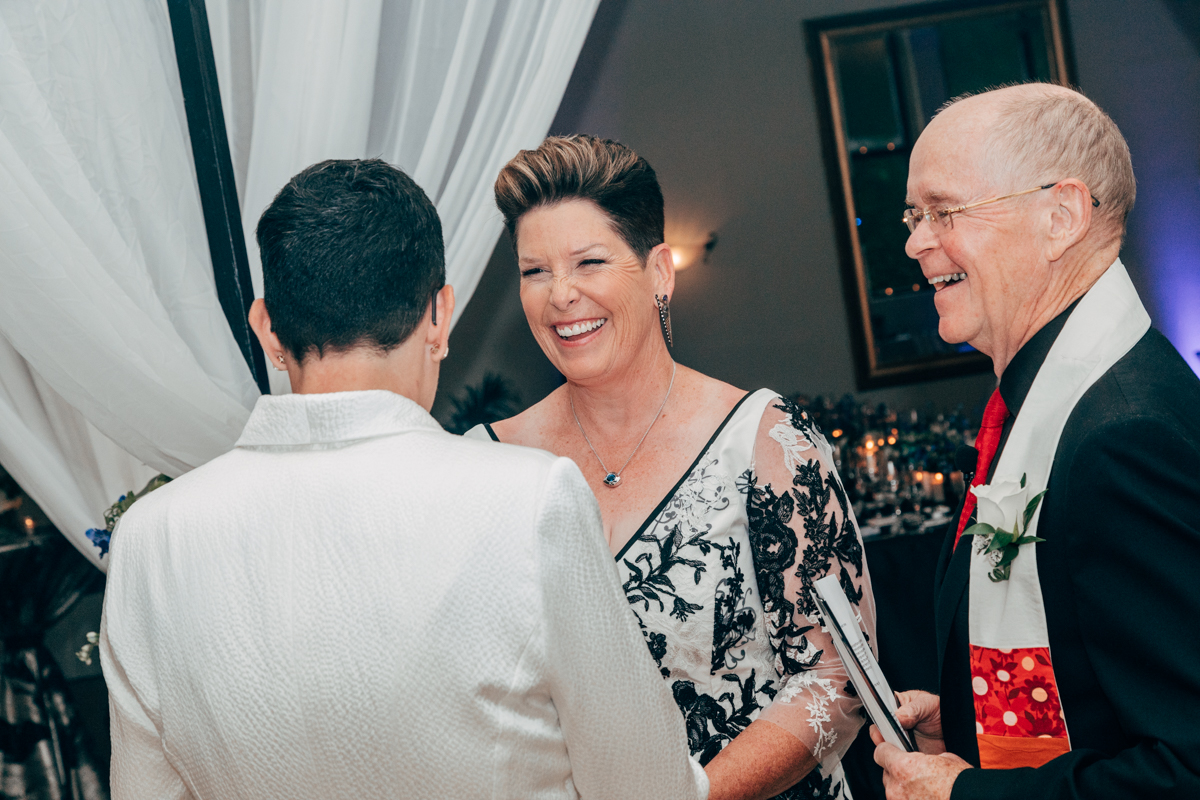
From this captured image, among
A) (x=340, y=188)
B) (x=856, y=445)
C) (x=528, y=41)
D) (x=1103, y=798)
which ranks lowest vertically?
(x=856, y=445)

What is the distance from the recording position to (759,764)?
4.34 ft

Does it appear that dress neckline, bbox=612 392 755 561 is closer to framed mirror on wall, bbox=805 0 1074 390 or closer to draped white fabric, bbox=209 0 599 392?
draped white fabric, bbox=209 0 599 392

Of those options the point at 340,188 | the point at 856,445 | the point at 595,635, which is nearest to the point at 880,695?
the point at 595,635

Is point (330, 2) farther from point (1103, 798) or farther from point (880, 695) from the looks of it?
point (1103, 798)

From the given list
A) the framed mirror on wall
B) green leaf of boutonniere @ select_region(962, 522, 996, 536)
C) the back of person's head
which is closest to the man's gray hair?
the back of person's head

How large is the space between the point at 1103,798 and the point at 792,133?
558 cm

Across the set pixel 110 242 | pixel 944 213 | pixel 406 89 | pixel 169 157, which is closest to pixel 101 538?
pixel 110 242

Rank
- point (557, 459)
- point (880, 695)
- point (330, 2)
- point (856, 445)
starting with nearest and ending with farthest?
point (557, 459) < point (880, 695) < point (330, 2) < point (856, 445)

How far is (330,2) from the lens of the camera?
6.03ft

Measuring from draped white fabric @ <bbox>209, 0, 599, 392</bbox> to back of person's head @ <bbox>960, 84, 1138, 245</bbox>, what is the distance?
1114mm

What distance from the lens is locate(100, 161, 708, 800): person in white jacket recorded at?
0.81 m

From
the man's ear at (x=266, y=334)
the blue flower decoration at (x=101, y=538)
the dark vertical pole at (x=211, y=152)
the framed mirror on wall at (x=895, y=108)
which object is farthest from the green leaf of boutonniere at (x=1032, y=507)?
the framed mirror on wall at (x=895, y=108)

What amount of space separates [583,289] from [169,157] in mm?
968

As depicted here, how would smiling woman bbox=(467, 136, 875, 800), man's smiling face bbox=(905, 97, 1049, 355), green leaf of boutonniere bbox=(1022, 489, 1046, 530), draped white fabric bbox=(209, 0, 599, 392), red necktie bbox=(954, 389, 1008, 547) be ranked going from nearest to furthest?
green leaf of boutonniere bbox=(1022, 489, 1046, 530) < man's smiling face bbox=(905, 97, 1049, 355) < red necktie bbox=(954, 389, 1008, 547) < smiling woman bbox=(467, 136, 875, 800) < draped white fabric bbox=(209, 0, 599, 392)
